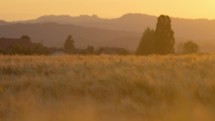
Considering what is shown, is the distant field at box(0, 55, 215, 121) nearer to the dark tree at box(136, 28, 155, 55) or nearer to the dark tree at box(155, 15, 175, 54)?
the dark tree at box(155, 15, 175, 54)

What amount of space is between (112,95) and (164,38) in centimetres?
3357

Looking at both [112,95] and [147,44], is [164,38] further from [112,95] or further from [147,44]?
[112,95]

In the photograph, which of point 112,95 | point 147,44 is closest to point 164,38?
point 147,44

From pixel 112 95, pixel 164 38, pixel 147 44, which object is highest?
pixel 112 95

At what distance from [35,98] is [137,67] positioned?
6447 mm

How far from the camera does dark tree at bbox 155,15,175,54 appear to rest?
4666 centimetres

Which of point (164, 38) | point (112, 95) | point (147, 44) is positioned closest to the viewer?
point (112, 95)

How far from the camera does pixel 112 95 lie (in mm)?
13695

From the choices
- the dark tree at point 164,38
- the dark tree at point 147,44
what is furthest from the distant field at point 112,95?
the dark tree at point 147,44

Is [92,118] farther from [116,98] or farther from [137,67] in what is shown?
[137,67]

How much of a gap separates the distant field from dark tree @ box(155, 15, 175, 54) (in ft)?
92.5

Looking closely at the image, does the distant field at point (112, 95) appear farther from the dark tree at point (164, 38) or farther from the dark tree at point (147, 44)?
the dark tree at point (147, 44)

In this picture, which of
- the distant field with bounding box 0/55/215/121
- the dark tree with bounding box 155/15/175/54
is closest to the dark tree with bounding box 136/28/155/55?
the dark tree with bounding box 155/15/175/54

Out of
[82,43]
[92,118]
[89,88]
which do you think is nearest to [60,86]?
[89,88]
